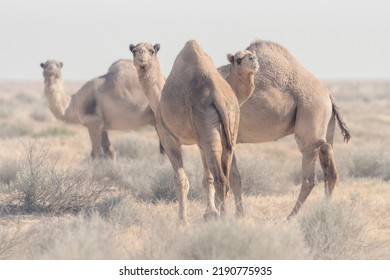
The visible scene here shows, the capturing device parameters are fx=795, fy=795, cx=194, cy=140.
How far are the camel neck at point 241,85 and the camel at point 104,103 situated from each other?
7491mm

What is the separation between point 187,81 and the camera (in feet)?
30.4

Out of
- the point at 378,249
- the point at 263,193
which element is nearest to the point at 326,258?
the point at 378,249

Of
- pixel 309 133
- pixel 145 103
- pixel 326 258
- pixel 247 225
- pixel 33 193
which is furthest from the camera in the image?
pixel 145 103

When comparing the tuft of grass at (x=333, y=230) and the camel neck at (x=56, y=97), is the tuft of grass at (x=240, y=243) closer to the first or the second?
the tuft of grass at (x=333, y=230)

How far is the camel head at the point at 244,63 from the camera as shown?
949cm

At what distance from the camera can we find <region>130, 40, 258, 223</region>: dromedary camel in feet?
28.8

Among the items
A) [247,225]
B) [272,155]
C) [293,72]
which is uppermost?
[293,72]

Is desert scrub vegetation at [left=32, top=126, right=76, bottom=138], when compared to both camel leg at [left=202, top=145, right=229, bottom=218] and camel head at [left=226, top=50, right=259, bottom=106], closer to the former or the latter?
camel head at [left=226, top=50, right=259, bottom=106]

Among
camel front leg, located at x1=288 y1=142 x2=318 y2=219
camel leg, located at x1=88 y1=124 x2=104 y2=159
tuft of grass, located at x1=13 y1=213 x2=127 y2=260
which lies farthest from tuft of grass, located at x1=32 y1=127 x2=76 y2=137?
tuft of grass, located at x1=13 y1=213 x2=127 y2=260

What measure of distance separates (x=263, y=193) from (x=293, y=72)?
3.91 meters

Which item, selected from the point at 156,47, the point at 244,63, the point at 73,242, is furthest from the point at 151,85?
the point at 73,242

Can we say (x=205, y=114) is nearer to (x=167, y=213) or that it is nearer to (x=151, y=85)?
(x=167, y=213)

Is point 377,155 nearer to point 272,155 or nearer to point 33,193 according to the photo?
point 272,155

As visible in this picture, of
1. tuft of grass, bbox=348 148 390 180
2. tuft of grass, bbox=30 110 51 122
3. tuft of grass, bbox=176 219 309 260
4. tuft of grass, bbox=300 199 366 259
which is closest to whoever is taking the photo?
tuft of grass, bbox=176 219 309 260
